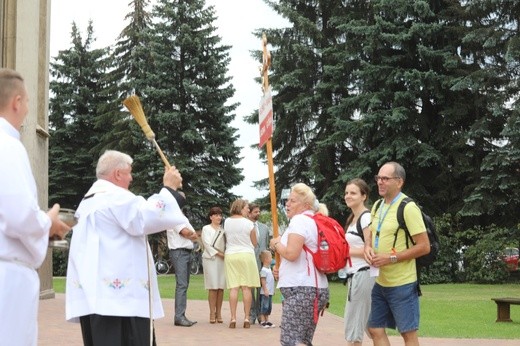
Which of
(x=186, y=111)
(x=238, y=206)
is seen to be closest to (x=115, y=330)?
(x=238, y=206)

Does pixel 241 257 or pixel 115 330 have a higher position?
pixel 241 257

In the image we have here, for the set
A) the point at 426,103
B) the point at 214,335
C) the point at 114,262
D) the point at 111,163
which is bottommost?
the point at 214,335

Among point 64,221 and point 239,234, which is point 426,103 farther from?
point 64,221

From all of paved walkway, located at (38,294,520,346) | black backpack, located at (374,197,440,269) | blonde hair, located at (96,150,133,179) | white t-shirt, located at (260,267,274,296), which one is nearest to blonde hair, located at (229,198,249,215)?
white t-shirt, located at (260,267,274,296)

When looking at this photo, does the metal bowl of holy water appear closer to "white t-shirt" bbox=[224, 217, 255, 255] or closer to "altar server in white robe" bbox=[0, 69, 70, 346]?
"altar server in white robe" bbox=[0, 69, 70, 346]

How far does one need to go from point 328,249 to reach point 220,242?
24.5 feet

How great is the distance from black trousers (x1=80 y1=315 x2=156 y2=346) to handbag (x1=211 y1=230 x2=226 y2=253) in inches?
331

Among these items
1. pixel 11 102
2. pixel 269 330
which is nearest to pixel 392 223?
pixel 11 102

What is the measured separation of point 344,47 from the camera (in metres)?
36.4

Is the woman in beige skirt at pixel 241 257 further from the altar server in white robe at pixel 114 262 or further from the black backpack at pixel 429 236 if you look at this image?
the altar server in white robe at pixel 114 262

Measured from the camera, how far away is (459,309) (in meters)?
18.7

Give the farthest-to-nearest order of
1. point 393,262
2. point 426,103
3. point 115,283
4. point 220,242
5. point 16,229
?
point 426,103
point 220,242
point 393,262
point 115,283
point 16,229

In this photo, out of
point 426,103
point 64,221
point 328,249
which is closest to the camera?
point 64,221

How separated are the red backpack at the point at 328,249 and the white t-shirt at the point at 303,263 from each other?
4cm
